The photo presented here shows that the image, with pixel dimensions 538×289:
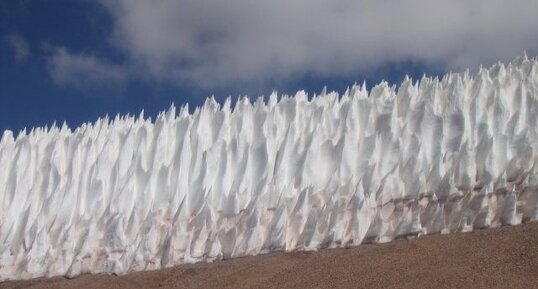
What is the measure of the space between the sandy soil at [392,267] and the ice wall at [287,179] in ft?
1.38

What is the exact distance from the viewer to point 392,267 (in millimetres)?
7840

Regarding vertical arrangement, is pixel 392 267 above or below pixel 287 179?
below

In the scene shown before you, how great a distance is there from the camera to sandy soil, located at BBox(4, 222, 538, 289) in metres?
7.15

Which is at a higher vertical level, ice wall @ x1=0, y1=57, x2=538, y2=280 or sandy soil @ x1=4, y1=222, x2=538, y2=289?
ice wall @ x1=0, y1=57, x2=538, y2=280

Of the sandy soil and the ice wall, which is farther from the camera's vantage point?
the ice wall

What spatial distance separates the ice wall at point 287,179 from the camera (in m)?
9.02

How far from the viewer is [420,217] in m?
8.96

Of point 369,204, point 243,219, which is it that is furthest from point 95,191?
point 369,204

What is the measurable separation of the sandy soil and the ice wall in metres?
0.42

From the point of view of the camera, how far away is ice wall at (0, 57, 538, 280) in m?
9.02

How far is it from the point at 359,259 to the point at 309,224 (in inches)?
48.8

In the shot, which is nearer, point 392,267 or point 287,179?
point 392,267

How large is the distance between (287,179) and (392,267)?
116 inches

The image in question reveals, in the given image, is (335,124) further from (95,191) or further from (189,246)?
(95,191)
